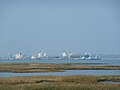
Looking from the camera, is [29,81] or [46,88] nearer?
[46,88]

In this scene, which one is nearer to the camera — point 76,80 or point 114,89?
point 114,89

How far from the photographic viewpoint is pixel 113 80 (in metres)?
42.2

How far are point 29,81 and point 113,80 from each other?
961 cm

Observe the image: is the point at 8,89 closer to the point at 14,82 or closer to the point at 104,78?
the point at 14,82

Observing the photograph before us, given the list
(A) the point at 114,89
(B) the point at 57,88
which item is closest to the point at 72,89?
(B) the point at 57,88

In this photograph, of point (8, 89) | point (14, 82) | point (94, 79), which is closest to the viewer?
point (8, 89)

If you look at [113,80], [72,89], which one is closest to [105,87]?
[72,89]

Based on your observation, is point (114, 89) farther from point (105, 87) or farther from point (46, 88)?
point (46, 88)

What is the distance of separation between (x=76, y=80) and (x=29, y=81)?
5.06m

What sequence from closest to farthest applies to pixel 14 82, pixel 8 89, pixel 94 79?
pixel 8 89
pixel 14 82
pixel 94 79

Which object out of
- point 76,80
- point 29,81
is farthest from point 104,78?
point 29,81

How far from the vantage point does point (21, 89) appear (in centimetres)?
3042

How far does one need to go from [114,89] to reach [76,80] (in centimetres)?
934

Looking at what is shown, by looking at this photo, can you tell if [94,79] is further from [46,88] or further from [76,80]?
[46,88]
